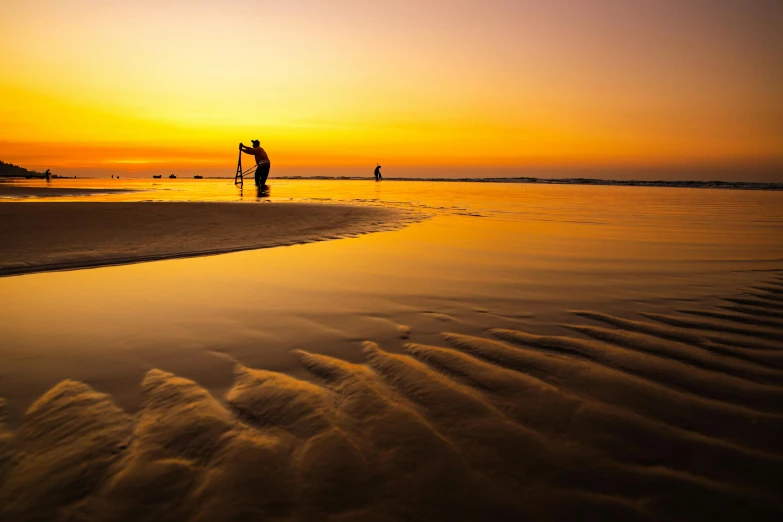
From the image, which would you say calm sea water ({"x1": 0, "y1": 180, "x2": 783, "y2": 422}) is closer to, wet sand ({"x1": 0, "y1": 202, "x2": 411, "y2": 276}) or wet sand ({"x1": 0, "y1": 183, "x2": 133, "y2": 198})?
wet sand ({"x1": 0, "y1": 202, "x2": 411, "y2": 276})

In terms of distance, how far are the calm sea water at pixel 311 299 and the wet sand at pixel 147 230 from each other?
73cm

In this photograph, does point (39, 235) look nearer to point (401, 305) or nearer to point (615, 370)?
point (401, 305)

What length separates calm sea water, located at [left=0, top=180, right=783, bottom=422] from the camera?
9.52ft

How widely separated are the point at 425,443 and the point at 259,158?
25.5 metres

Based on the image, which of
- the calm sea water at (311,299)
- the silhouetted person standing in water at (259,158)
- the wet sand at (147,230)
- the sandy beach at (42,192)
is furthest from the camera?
the silhouetted person standing in water at (259,158)

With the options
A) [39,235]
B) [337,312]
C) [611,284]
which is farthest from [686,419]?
[39,235]

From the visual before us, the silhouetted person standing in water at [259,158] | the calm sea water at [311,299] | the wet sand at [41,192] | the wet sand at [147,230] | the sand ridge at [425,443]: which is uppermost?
the silhouetted person standing in water at [259,158]

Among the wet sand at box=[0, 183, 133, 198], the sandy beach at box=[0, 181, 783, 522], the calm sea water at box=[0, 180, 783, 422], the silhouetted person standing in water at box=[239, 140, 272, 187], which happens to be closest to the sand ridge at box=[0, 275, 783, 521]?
the sandy beach at box=[0, 181, 783, 522]

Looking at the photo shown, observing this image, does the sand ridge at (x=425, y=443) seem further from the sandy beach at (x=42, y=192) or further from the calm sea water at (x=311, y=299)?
the sandy beach at (x=42, y=192)

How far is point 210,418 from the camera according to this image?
7.11 feet

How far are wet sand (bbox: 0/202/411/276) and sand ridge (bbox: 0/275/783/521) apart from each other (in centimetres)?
475

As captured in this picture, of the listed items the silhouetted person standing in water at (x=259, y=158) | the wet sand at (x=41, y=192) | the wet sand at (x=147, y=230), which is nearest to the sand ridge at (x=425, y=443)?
the wet sand at (x=147, y=230)

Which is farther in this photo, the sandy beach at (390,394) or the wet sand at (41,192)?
the wet sand at (41,192)

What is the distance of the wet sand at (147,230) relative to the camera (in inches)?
253
